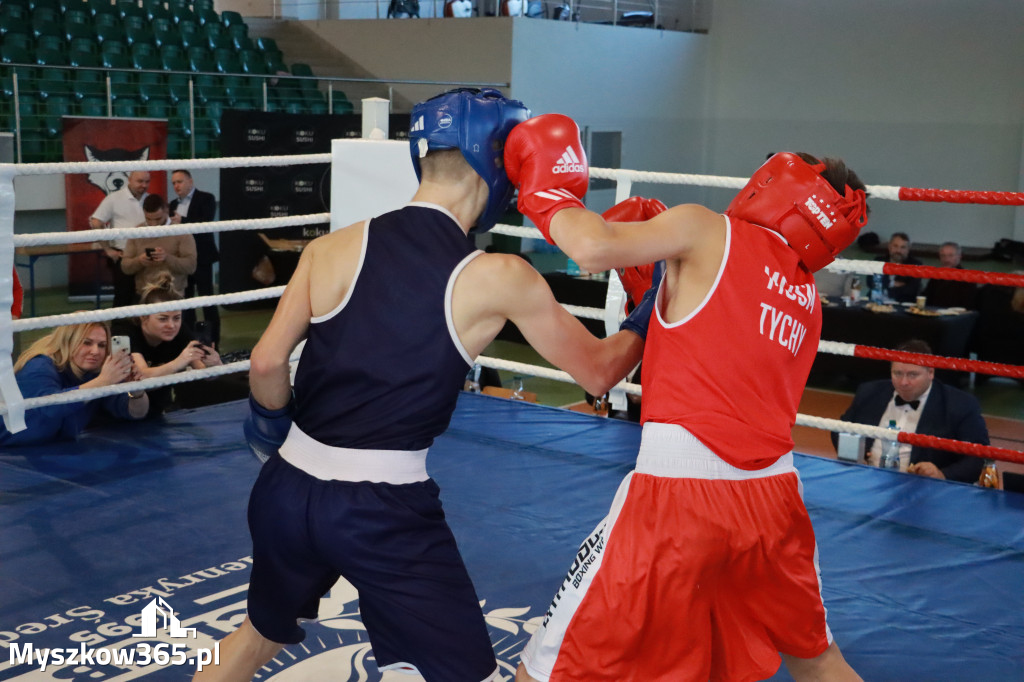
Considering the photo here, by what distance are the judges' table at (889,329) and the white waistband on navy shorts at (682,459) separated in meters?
5.29

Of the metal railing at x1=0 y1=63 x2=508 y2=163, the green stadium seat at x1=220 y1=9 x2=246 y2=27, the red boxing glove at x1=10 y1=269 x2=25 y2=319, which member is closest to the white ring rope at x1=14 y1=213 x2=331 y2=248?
the red boxing glove at x1=10 y1=269 x2=25 y2=319

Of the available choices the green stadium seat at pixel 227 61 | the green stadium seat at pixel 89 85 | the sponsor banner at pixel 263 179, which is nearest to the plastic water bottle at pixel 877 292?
the sponsor banner at pixel 263 179

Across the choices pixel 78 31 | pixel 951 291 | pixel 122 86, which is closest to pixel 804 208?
pixel 951 291

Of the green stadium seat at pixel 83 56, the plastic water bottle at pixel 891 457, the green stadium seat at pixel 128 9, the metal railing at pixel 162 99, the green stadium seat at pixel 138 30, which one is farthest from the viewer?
the green stadium seat at pixel 128 9

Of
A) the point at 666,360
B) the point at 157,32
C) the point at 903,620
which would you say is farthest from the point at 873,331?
the point at 157,32

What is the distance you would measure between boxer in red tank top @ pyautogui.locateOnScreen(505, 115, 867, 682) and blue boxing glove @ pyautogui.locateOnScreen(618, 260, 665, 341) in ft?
→ 0.20

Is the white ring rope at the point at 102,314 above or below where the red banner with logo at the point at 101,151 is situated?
below

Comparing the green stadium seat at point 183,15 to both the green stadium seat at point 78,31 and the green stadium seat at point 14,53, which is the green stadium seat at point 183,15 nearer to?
the green stadium seat at point 78,31

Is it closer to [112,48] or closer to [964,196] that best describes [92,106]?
[112,48]

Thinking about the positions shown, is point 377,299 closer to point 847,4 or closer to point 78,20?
point 78,20

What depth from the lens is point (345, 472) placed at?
4.98 feet

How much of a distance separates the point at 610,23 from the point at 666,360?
38.2 feet

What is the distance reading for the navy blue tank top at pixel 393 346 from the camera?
4.89 ft

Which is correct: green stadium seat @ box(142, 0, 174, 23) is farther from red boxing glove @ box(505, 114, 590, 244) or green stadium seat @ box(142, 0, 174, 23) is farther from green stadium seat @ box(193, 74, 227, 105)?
red boxing glove @ box(505, 114, 590, 244)
